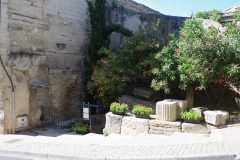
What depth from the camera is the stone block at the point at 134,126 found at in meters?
7.96

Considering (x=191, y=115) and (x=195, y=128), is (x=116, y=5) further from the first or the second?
(x=195, y=128)

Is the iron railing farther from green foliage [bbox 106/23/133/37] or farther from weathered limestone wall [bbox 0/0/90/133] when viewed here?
green foliage [bbox 106/23/133/37]

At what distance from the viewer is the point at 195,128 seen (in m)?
7.18

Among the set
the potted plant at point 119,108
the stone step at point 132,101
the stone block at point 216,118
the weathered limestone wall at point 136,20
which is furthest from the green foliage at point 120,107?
the weathered limestone wall at point 136,20

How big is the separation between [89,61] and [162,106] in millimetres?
5515

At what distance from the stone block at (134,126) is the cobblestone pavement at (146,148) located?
0.48 meters

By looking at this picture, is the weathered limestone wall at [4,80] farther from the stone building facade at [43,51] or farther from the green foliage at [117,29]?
the green foliage at [117,29]

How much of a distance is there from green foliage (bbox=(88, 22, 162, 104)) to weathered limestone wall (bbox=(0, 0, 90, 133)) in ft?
6.74

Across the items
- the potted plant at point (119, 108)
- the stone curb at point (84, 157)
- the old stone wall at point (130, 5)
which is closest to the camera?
the stone curb at point (84, 157)

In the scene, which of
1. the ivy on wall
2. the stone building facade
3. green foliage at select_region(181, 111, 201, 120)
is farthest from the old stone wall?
green foliage at select_region(181, 111, 201, 120)

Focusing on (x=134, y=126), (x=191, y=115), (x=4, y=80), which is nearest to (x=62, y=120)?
(x=4, y=80)

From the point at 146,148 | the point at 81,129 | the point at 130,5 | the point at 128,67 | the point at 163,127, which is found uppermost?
the point at 130,5

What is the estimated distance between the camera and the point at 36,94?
10234 millimetres

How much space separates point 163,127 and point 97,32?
19.7 feet
